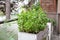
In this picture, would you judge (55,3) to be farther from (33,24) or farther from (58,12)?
(33,24)

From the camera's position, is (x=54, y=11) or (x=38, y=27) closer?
(x=38, y=27)

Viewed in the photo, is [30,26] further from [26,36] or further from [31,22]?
[26,36]

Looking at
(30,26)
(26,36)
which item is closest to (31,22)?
(30,26)

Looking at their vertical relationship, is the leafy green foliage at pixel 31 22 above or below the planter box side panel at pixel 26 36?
above

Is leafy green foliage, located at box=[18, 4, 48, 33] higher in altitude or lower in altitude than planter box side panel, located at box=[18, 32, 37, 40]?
higher

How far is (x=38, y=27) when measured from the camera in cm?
250

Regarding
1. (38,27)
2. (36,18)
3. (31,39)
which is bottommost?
(31,39)

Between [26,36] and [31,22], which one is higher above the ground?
[31,22]

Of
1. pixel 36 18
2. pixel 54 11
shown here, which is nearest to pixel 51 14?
pixel 54 11

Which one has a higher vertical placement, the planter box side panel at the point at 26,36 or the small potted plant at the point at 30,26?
the small potted plant at the point at 30,26

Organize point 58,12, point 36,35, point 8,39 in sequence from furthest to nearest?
point 58,12
point 36,35
point 8,39

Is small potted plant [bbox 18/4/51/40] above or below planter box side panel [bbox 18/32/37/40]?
above

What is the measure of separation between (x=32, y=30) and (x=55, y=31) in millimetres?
2752

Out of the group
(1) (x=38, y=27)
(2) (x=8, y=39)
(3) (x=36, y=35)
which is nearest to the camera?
(2) (x=8, y=39)
